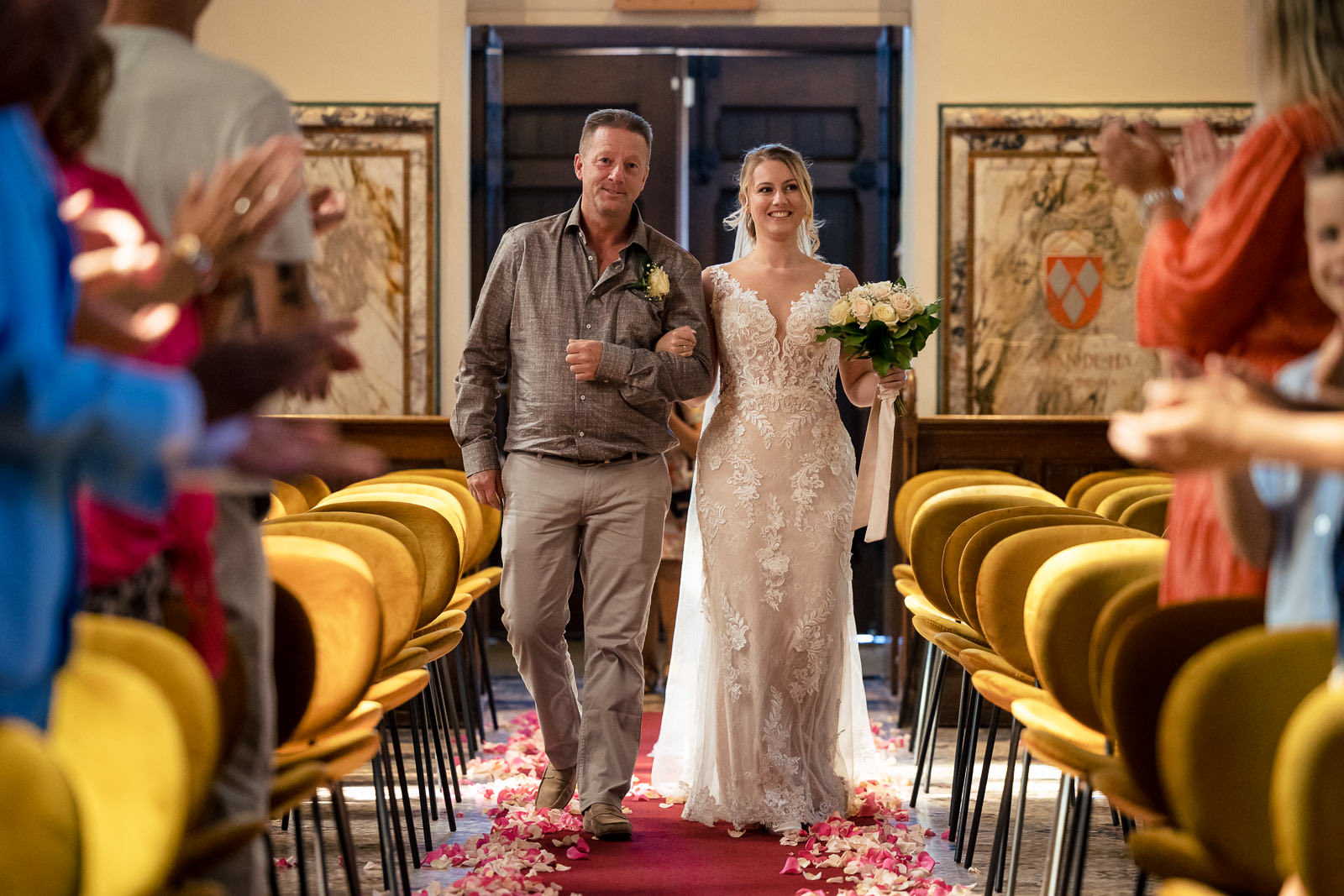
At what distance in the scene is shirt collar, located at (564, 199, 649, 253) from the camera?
4242 millimetres

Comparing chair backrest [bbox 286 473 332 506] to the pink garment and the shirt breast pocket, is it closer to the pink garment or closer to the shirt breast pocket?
the shirt breast pocket

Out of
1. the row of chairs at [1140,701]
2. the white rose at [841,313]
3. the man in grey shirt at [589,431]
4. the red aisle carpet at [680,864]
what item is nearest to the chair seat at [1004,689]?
the row of chairs at [1140,701]

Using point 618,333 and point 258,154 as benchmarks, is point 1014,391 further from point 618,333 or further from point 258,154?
point 258,154

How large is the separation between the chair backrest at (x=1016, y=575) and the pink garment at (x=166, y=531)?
2036 millimetres

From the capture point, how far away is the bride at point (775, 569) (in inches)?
167

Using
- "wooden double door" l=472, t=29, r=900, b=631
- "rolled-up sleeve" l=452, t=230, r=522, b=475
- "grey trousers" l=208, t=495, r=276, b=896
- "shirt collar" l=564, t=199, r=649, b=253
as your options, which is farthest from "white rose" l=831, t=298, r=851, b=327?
"wooden double door" l=472, t=29, r=900, b=631

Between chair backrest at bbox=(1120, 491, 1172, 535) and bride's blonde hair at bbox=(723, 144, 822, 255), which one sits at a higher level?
bride's blonde hair at bbox=(723, 144, 822, 255)

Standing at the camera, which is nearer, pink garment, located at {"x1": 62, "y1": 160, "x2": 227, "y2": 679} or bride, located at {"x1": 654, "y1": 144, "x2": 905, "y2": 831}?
pink garment, located at {"x1": 62, "y1": 160, "x2": 227, "y2": 679}

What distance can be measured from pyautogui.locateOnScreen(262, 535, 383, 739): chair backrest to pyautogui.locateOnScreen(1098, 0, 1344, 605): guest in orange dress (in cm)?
165

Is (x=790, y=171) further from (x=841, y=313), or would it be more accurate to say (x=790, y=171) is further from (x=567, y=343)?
(x=567, y=343)

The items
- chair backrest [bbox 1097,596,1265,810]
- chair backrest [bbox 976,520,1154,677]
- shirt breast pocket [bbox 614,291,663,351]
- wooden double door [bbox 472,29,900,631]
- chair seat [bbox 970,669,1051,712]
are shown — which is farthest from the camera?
wooden double door [bbox 472,29,900,631]

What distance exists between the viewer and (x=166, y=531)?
5.99ft

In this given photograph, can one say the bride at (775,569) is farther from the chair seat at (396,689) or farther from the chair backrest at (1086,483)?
the chair backrest at (1086,483)

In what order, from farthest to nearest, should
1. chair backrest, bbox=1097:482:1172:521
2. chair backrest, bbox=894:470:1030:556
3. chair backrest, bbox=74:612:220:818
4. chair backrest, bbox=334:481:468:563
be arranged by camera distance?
chair backrest, bbox=894:470:1030:556, chair backrest, bbox=334:481:468:563, chair backrest, bbox=1097:482:1172:521, chair backrest, bbox=74:612:220:818
